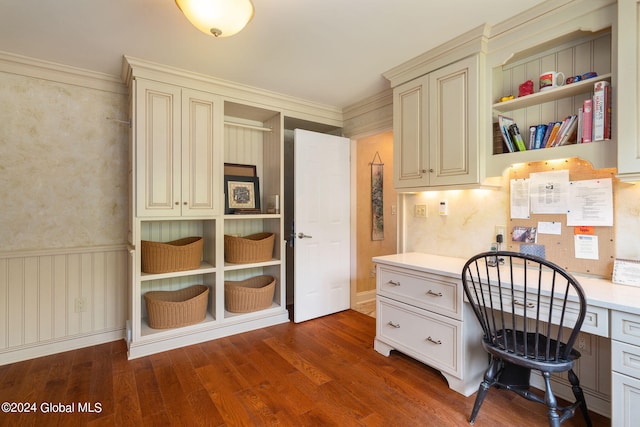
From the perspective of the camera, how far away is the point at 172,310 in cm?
263

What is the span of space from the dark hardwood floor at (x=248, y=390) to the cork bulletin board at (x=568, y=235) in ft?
2.85

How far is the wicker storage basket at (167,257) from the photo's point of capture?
256cm

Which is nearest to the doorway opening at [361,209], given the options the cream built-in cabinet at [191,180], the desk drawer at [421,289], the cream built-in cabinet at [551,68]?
the cream built-in cabinet at [191,180]

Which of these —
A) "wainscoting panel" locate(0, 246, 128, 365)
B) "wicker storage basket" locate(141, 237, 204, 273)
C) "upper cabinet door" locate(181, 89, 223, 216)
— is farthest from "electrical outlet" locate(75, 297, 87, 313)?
"upper cabinet door" locate(181, 89, 223, 216)

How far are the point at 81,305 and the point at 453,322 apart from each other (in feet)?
9.88

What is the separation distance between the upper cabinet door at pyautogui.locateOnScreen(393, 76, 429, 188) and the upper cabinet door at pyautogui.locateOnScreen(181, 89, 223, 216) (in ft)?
5.32

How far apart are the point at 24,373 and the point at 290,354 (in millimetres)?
1930

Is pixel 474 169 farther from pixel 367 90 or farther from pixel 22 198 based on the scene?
pixel 22 198

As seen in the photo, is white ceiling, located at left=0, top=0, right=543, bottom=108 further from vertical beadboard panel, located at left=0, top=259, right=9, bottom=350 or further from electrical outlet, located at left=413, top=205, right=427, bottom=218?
vertical beadboard panel, located at left=0, top=259, right=9, bottom=350

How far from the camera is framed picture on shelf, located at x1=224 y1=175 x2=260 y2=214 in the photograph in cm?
314

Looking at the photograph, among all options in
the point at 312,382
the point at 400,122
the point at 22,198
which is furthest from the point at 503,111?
the point at 22,198

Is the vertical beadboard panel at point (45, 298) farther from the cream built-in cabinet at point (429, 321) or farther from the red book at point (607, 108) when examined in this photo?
the red book at point (607, 108)

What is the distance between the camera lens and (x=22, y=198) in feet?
8.08

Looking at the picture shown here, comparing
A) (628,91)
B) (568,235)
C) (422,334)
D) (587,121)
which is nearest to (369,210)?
(422,334)
